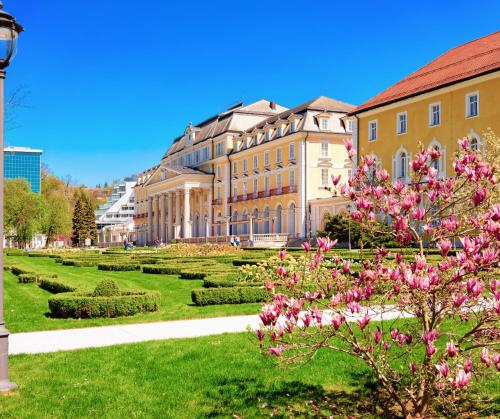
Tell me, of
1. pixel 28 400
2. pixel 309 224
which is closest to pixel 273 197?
pixel 309 224

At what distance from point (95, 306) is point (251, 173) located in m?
45.6

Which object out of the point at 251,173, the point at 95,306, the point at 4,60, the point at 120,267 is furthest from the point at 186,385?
the point at 251,173

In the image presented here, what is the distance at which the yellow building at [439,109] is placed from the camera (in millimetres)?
28359

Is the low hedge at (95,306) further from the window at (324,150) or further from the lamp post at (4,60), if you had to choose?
the window at (324,150)

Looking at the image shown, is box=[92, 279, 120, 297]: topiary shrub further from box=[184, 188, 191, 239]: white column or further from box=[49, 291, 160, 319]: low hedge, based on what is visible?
box=[184, 188, 191, 239]: white column

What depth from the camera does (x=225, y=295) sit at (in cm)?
1287

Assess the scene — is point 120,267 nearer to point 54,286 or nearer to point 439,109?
point 54,286

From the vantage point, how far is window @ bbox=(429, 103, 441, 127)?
3106cm

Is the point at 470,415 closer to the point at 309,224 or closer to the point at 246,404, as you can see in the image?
the point at 246,404

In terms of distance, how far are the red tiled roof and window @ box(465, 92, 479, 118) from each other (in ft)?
3.26

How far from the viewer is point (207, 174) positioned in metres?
63.7

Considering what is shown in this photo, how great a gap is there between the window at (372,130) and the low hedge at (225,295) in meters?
24.5

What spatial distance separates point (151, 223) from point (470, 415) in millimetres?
76860

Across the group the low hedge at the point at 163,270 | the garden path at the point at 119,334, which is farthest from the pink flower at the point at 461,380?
the low hedge at the point at 163,270
